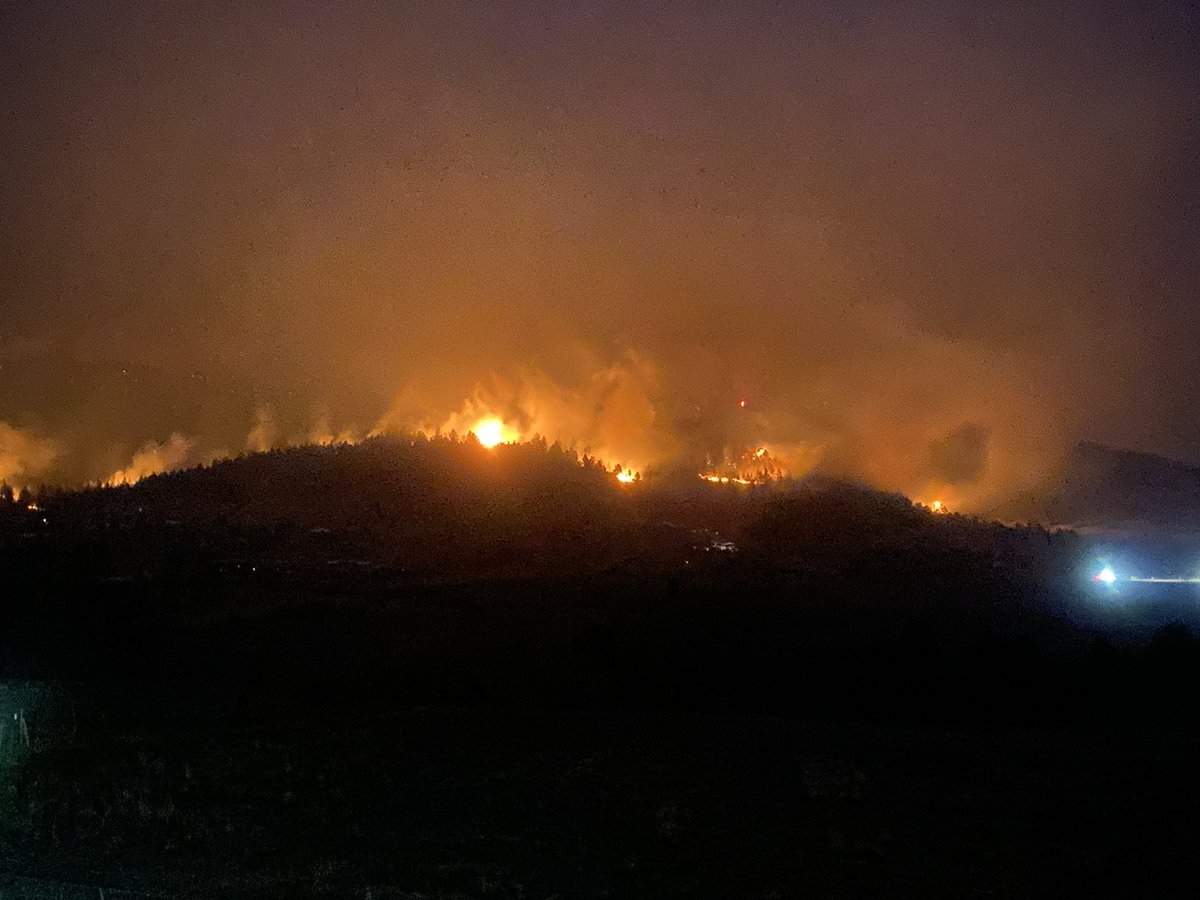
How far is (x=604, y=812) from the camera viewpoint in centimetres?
1527

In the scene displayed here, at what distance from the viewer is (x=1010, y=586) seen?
46969 millimetres

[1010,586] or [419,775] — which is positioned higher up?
[1010,586]

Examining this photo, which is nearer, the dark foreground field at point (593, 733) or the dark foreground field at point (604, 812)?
the dark foreground field at point (604, 812)

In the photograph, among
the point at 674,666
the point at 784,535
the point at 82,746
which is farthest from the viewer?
the point at 784,535

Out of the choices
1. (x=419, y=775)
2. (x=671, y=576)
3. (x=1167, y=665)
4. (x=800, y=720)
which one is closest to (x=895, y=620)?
(x=671, y=576)

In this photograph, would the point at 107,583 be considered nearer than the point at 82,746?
No

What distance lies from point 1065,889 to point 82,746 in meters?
15.3

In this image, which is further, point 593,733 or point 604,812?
point 593,733

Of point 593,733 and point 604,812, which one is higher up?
point 593,733

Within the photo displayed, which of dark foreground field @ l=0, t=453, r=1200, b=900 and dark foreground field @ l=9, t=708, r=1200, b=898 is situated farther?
dark foreground field @ l=0, t=453, r=1200, b=900

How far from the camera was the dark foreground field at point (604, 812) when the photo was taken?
13078mm

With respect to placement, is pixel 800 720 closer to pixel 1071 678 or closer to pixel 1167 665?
pixel 1071 678

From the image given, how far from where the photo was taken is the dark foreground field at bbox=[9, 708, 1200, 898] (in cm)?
1308

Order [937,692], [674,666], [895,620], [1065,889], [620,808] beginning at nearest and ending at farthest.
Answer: [1065,889], [620,808], [937,692], [674,666], [895,620]
